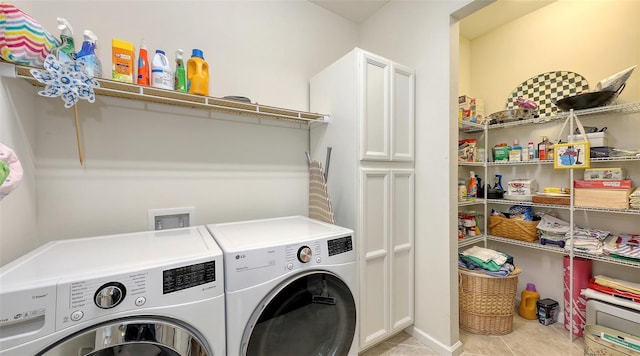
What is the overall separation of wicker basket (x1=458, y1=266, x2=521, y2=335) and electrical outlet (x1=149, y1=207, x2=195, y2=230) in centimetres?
199

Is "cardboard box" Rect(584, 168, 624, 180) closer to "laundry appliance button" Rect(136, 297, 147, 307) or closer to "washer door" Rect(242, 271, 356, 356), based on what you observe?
"washer door" Rect(242, 271, 356, 356)

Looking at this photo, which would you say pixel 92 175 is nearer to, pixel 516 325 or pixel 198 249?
pixel 198 249

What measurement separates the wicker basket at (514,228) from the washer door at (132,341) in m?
2.49

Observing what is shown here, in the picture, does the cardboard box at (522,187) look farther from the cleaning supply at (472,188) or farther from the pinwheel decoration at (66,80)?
the pinwheel decoration at (66,80)

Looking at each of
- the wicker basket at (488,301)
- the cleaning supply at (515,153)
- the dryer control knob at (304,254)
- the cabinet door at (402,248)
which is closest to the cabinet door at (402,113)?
the cabinet door at (402,248)

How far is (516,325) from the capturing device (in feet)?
6.56

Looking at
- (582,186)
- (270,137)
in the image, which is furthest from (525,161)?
(270,137)

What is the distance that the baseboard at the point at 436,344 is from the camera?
162cm

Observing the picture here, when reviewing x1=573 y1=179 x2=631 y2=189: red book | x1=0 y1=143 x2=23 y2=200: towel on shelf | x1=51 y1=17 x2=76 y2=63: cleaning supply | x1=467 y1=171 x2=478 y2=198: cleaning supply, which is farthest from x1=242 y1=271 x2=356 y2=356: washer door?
x1=573 y1=179 x2=631 y2=189: red book

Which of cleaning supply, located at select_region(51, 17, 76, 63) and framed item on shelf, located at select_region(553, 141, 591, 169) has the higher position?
cleaning supply, located at select_region(51, 17, 76, 63)

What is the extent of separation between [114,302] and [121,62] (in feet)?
3.37

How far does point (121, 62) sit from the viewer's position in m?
1.14

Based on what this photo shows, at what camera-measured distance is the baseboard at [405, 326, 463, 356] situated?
1.62m

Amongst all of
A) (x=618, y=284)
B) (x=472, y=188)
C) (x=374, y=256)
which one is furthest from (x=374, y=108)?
(x=618, y=284)
